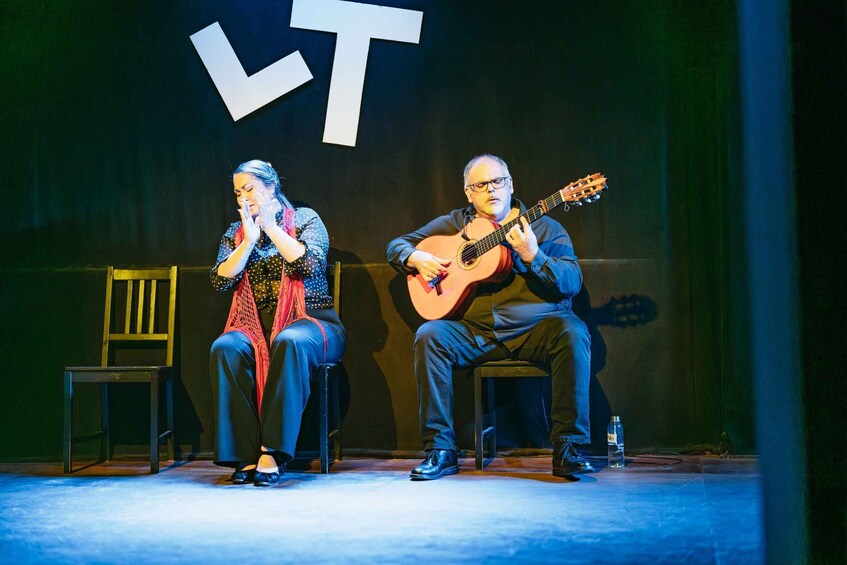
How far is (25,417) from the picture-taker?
420cm

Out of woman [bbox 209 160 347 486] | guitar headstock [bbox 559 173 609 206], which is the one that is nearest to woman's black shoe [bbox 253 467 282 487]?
woman [bbox 209 160 347 486]

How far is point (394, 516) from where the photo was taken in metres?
2.63

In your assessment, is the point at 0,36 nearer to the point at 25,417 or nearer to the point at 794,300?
the point at 25,417

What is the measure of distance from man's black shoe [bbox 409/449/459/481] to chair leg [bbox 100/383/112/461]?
5.19 ft

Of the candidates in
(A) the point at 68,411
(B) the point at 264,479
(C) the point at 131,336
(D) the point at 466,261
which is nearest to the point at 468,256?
(D) the point at 466,261

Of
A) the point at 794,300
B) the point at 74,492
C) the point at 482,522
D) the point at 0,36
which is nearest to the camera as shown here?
the point at 794,300

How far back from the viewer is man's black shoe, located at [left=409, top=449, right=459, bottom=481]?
130 inches

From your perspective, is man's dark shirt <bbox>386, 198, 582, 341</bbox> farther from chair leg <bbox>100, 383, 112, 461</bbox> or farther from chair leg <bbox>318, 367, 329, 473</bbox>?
chair leg <bbox>100, 383, 112, 461</bbox>

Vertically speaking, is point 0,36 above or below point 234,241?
above

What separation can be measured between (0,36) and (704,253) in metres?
3.48

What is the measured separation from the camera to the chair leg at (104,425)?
4.09 metres

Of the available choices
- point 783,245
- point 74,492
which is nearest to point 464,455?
point 74,492

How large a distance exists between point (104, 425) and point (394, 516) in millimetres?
2024

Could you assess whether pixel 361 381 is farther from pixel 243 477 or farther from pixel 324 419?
pixel 243 477
